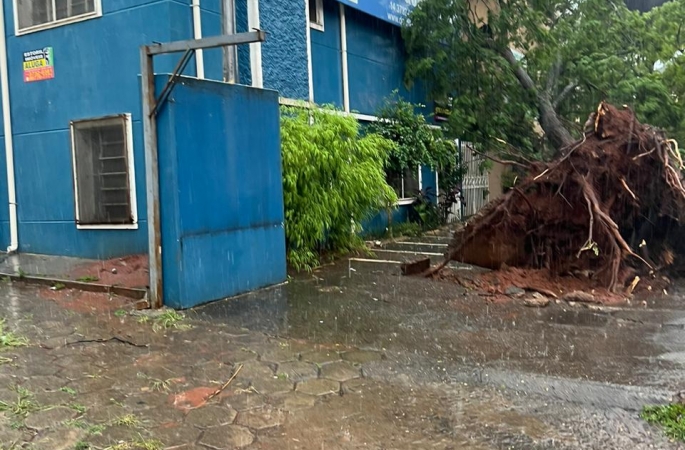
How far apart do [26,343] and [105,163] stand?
409 cm

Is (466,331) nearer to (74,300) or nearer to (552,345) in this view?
(552,345)

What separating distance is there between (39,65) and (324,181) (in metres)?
4.72

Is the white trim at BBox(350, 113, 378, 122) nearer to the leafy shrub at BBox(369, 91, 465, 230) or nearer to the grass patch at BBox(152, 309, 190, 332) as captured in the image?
the leafy shrub at BBox(369, 91, 465, 230)

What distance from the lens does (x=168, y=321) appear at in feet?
20.6

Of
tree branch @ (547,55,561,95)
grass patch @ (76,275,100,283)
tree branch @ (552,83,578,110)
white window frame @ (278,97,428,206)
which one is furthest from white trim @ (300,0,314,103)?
tree branch @ (552,83,578,110)

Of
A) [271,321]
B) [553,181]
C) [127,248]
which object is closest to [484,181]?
[553,181]

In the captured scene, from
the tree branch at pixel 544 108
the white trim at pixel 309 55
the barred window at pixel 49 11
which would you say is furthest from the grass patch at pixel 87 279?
the tree branch at pixel 544 108

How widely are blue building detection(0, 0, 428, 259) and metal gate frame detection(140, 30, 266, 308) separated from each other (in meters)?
1.99

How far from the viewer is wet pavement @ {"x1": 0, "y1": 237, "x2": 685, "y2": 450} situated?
3830 mm

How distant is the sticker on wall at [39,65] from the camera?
9.49 metres

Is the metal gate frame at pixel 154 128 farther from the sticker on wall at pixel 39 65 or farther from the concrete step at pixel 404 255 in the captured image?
the concrete step at pixel 404 255

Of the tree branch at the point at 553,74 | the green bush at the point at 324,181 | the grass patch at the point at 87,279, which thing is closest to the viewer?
the grass patch at the point at 87,279

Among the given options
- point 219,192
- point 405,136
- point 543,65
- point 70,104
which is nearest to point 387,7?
point 405,136

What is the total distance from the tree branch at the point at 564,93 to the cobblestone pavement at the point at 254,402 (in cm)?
1145
